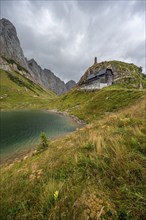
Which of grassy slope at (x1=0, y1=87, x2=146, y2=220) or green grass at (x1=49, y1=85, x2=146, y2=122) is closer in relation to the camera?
grassy slope at (x1=0, y1=87, x2=146, y2=220)

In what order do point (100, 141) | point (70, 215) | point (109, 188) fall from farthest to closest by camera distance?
point (100, 141) → point (109, 188) → point (70, 215)

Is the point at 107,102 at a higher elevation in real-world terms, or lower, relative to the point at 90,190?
higher

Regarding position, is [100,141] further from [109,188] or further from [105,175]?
[109,188]

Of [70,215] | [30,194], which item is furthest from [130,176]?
[30,194]

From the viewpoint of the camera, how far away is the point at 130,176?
4.27 m

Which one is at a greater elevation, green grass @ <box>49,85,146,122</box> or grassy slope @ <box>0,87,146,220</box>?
green grass @ <box>49,85,146,122</box>

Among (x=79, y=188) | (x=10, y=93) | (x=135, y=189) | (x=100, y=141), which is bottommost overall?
(x=79, y=188)

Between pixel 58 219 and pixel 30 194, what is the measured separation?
2.10m

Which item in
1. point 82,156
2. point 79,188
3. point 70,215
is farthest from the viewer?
point 82,156

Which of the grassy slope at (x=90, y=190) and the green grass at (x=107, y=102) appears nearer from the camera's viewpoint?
the grassy slope at (x=90, y=190)

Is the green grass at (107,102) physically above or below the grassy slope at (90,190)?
above

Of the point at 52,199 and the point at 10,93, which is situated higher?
the point at 10,93

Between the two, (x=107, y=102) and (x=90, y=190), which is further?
(x=107, y=102)

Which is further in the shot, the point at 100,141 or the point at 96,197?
the point at 100,141
